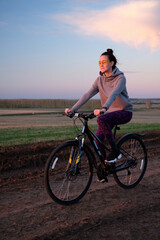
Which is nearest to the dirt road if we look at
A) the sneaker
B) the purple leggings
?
the sneaker

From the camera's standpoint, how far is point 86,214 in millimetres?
3758

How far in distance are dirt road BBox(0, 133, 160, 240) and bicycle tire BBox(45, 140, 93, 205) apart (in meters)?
0.14

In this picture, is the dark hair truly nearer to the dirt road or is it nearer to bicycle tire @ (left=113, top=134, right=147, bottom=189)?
bicycle tire @ (left=113, top=134, right=147, bottom=189)

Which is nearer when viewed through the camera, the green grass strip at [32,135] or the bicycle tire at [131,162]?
the bicycle tire at [131,162]

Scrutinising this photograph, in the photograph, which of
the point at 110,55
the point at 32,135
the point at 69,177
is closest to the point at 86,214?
the point at 69,177

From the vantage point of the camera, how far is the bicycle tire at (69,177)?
3.98 meters

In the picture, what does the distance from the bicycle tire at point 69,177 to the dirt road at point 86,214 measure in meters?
0.14

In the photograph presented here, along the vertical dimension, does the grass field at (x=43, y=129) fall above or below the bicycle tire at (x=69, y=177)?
above

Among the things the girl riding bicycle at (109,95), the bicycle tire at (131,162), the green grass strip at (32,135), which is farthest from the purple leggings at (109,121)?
the green grass strip at (32,135)

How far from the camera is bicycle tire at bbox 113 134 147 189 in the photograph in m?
4.97

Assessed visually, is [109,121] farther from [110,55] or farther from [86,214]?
[86,214]

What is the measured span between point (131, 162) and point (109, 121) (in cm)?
116

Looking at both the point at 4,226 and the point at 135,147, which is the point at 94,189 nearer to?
the point at 135,147

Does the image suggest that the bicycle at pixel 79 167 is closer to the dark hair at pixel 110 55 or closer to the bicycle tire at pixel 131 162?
the bicycle tire at pixel 131 162
